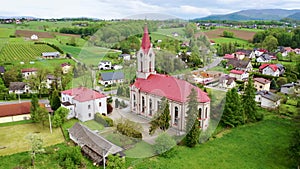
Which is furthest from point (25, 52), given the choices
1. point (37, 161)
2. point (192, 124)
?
point (192, 124)

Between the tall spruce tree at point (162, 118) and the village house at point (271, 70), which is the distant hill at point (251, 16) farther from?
the village house at point (271, 70)

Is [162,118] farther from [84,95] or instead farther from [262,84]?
[262,84]

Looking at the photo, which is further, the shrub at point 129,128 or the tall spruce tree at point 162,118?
the tall spruce tree at point 162,118

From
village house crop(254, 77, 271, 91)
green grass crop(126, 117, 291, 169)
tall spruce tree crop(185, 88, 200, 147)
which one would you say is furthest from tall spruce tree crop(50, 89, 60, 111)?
village house crop(254, 77, 271, 91)

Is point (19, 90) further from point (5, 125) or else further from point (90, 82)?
point (90, 82)

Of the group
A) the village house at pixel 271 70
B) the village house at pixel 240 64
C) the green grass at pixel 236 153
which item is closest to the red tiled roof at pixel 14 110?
the green grass at pixel 236 153

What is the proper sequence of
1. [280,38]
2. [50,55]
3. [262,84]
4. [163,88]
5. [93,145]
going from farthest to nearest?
[280,38]
[50,55]
[262,84]
[163,88]
[93,145]

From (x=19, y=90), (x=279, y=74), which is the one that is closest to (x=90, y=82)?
(x=19, y=90)
